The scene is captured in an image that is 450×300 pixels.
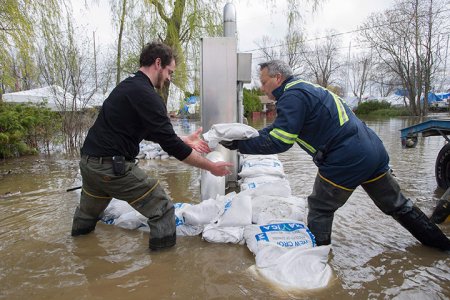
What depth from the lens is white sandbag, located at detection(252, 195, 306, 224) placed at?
11.1ft

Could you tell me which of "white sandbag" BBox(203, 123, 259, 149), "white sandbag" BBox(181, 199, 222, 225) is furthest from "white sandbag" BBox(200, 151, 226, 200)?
"white sandbag" BBox(203, 123, 259, 149)

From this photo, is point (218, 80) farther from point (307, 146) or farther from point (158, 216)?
point (158, 216)

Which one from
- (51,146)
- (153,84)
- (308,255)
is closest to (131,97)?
(153,84)

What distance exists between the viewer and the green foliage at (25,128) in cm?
829

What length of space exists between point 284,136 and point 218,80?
2787 millimetres

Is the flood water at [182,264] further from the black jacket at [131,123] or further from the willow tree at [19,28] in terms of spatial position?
the willow tree at [19,28]

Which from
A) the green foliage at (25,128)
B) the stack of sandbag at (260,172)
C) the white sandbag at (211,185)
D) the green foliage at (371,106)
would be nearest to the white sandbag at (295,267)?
the white sandbag at (211,185)

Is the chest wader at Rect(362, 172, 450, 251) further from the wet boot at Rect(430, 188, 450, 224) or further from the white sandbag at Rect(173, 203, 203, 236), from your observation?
the white sandbag at Rect(173, 203, 203, 236)

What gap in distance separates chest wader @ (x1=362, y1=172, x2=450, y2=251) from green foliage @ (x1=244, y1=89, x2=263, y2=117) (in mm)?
30458

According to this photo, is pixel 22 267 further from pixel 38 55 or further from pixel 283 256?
pixel 38 55

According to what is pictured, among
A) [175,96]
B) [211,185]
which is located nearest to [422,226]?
[211,185]

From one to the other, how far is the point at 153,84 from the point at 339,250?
216 centimetres

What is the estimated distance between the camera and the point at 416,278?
2646 millimetres

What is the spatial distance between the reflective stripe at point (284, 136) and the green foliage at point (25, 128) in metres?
7.47
